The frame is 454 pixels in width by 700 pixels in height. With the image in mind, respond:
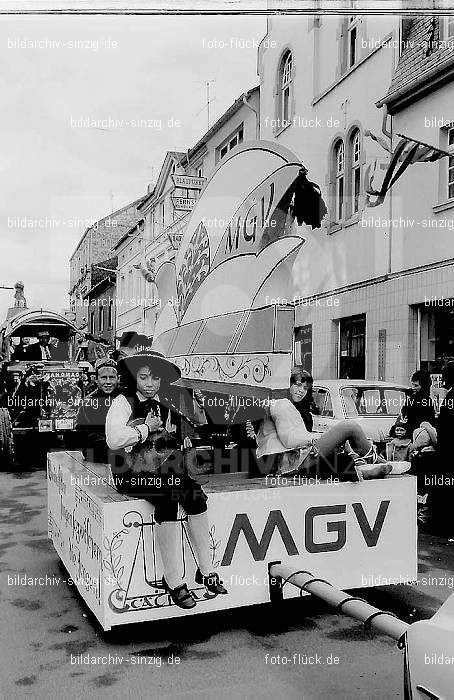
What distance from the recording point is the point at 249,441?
4711 mm

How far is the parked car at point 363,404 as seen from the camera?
24.7ft

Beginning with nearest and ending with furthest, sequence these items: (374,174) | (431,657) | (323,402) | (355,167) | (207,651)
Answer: (431,657), (207,651), (323,402), (355,167), (374,174)

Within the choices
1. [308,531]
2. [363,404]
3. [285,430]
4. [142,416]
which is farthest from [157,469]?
[363,404]

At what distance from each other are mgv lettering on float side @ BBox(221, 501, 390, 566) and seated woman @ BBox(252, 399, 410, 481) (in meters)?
0.21

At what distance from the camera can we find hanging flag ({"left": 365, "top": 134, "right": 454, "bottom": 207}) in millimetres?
8703

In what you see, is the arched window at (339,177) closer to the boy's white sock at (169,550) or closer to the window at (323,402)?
the window at (323,402)

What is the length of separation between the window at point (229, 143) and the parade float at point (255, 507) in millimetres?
527

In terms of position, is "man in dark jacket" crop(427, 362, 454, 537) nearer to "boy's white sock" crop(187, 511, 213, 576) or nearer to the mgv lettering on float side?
the mgv lettering on float side

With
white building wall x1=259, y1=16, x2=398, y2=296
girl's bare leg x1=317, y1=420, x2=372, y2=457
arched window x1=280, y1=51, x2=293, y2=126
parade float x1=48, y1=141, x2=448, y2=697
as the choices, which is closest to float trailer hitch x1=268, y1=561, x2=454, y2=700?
parade float x1=48, y1=141, x2=448, y2=697

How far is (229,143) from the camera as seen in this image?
5.70 meters

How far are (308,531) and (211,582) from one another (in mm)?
646

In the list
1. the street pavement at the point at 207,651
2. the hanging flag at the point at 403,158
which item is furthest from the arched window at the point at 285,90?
the street pavement at the point at 207,651

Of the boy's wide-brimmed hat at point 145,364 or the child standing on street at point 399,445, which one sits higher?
the boy's wide-brimmed hat at point 145,364

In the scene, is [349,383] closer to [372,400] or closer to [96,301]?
[372,400]
